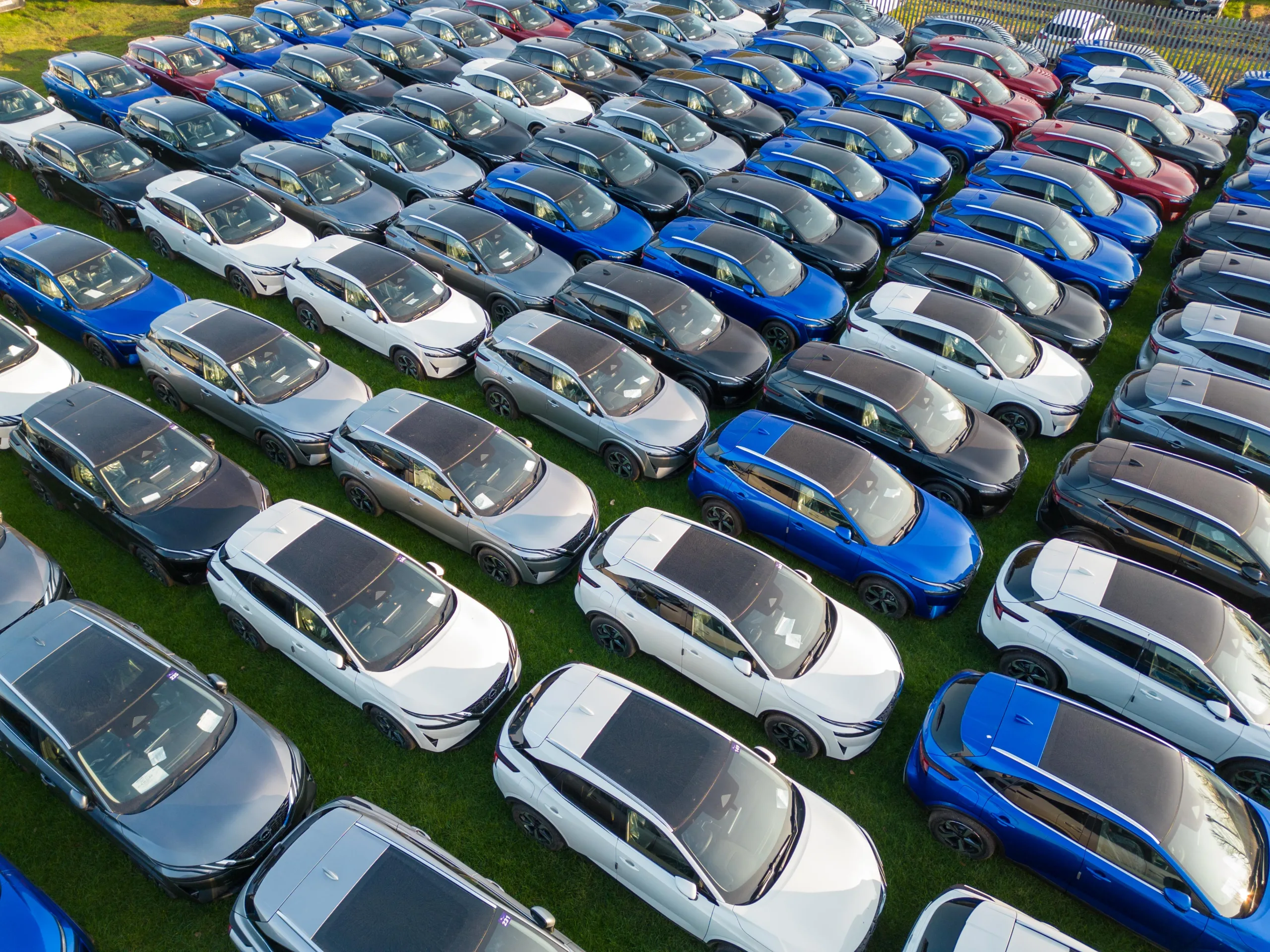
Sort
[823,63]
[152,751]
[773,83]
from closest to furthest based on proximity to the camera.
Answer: [152,751]
[773,83]
[823,63]

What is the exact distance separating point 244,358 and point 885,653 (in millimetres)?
9216

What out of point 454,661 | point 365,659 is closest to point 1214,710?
point 454,661

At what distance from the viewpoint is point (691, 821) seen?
6.93 metres

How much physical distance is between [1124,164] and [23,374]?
20044 millimetres

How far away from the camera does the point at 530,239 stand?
14.3 metres

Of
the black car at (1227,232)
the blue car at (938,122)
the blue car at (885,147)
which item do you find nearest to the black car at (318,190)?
the blue car at (885,147)

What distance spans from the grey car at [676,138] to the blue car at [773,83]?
2.76m

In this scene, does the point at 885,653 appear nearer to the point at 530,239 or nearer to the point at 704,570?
the point at 704,570

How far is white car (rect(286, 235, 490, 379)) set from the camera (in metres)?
12.7

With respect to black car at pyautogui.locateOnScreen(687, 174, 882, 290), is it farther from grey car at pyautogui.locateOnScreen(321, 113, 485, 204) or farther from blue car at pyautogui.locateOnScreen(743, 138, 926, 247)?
grey car at pyautogui.locateOnScreen(321, 113, 485, 204)

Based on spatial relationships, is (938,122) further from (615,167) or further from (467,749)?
(467,749)

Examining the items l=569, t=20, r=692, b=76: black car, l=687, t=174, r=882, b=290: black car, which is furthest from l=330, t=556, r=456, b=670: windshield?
l=569, t=20, r=692, b=76: black car

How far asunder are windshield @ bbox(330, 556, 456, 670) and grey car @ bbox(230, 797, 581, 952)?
1877 millimetres

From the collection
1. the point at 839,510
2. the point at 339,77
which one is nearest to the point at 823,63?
the point at 339,77
